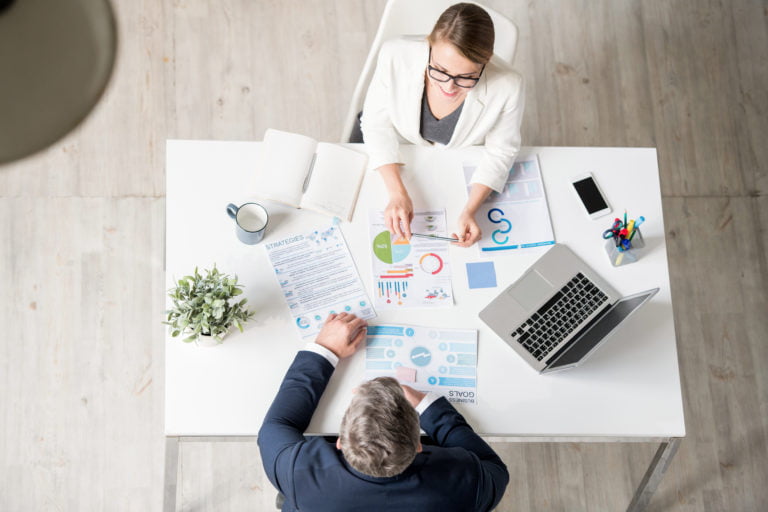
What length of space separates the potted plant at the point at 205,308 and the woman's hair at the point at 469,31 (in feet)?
2.75

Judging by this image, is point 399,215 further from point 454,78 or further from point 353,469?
point 353,469

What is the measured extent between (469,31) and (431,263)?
64 cm

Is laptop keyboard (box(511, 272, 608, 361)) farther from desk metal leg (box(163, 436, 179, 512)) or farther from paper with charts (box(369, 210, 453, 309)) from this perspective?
desk metal leg (box(163, 436, 179, 512))

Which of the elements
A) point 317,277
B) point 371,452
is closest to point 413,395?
point 371,452

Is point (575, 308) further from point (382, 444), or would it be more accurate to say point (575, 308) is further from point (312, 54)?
point (312, 54)

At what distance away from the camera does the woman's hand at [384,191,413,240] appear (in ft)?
5.90

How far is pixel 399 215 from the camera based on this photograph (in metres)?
1.80

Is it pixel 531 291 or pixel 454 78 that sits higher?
pixel 454 78

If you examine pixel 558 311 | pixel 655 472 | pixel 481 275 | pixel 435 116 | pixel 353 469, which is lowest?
pixel 655 472

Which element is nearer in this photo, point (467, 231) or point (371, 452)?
point (371, 452)

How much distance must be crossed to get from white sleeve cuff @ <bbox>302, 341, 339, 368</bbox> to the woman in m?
0.40

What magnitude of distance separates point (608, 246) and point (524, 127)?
3.83 ft

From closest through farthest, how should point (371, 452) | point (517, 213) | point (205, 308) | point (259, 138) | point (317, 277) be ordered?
1. point (371, 452)
2. point (205, 308)
3. point (317, 277)
4. point (517, 213)
5. point (259, 138)

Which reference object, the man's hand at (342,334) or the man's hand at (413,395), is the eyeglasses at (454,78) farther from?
the man's hand at (413,395)
